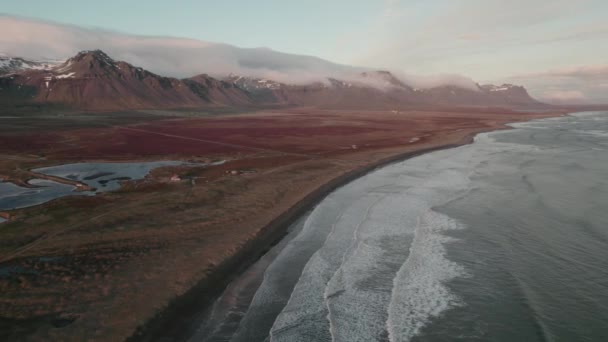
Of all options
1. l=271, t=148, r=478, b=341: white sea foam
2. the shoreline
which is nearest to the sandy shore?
the shoreline

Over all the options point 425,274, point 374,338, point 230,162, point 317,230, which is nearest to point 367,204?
point 317,230

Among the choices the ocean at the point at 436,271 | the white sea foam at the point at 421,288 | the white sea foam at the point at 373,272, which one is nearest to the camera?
the ocean at the point at 436,271

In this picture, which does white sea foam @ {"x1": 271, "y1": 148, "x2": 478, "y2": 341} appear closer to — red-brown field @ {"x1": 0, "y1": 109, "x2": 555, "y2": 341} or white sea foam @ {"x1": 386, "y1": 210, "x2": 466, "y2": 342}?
white sea foam @ {"x1": 386, "y1": 210, "x2": 466, "y2": 342}

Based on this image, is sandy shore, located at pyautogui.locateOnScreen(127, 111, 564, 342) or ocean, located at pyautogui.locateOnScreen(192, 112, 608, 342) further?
ocean, located at pyautogui.locateOnScreen(192, 112, 608, 342)

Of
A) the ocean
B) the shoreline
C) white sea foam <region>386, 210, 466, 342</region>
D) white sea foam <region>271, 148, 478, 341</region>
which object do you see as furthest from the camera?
white sea foam <region>386, 210, 466, 342</region>

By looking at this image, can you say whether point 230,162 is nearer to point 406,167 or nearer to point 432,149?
point 406,167

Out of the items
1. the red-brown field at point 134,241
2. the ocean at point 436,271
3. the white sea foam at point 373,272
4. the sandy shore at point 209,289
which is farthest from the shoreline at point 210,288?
the white sea foam at point 373,272

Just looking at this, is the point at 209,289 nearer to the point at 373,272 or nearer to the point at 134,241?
the point at 134,241

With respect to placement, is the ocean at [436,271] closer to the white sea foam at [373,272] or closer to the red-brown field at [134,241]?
the white sea foam at [373,272]
